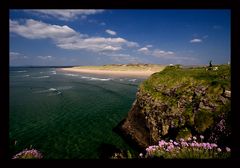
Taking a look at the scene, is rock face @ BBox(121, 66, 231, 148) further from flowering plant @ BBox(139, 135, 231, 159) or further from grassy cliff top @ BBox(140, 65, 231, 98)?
flowering plant @ BBox(139, 135, 231, 159)

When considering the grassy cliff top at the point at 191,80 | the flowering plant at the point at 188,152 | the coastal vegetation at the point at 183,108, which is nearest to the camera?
the flowering plant at the point at 188,152

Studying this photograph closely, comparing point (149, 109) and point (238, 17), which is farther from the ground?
point (238, 17)

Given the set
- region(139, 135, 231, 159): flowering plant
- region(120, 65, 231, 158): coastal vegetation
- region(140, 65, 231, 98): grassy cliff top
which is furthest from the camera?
region(140, 65, 231, 98): grassy cliff top

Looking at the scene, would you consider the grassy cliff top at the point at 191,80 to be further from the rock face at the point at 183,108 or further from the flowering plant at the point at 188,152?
the flowering plant at the point at 188,152

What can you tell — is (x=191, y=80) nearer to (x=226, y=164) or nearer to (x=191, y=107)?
(x=191, y=107)

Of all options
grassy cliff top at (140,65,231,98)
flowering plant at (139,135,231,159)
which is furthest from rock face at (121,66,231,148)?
flowering plant at (139,135,231,159)

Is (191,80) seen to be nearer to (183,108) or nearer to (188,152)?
(183,108)

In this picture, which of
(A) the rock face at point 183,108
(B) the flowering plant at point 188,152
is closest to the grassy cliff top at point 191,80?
(A) the rock face at point 183,108
